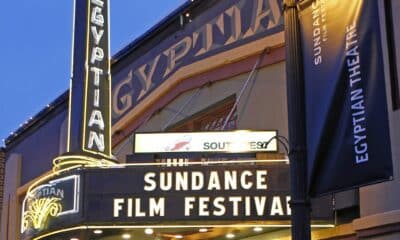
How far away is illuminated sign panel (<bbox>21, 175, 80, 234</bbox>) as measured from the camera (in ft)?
35.7

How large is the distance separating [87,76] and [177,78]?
6.16 feet

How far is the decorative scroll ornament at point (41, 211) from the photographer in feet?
36.9

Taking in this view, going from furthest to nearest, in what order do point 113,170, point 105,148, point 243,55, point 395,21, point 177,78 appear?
point 177,78 → point 105,148 → point 243,55 → point 113,170 → point 395,21

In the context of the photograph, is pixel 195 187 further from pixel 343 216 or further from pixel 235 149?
pixel 343 216

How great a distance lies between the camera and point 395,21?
9812 millimetres

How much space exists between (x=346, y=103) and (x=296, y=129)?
40 cm

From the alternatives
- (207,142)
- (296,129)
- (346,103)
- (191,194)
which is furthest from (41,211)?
(346,103)

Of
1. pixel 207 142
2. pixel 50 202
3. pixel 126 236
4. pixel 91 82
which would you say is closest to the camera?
pixel 50 202

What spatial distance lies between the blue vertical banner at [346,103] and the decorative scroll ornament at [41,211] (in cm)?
644

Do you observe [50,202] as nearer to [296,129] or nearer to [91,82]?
[91,82]

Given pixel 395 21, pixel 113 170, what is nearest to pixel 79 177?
pixel 113 170

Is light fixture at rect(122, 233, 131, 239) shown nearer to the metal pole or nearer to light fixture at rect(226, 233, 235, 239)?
light fixture at rect(226, 233, 235, 239)

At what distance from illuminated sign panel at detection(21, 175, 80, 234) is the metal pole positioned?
584cm

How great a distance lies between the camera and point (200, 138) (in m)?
11.6
